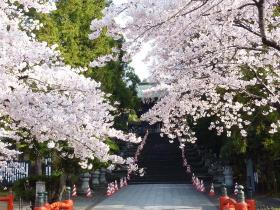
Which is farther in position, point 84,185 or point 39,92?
point 84,185

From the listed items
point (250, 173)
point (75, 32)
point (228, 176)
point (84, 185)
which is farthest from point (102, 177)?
point (75, 32)

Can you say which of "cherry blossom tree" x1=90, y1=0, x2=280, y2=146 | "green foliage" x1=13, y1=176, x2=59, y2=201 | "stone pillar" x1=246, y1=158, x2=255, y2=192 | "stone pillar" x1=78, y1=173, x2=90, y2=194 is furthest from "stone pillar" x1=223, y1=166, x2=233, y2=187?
"cherry blossom tree" x1=90, y1=0, x2=280, y2=146

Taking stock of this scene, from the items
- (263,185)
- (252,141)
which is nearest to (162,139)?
(263,185)

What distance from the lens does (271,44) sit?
23.4 feet

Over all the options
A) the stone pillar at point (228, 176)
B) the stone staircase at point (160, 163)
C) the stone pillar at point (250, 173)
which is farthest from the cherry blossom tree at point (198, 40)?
the stone staircase at point (160, 163)

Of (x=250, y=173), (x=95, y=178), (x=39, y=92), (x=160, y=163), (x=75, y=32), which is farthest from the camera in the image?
(x=160, y=163)

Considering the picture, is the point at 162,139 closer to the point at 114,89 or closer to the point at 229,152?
the point at 114,89

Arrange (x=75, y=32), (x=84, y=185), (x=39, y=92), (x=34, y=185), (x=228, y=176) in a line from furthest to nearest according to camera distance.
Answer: (x=84, y=185)
(x=228, y=176)
(x=75, y=32)
(x=34, y=185)
(x=39, y=92)

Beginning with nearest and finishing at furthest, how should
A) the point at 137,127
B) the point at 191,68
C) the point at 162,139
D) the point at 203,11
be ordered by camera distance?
the point at 203,11 < the point at 191,68 < the point at 162,139 < the point at 137,127

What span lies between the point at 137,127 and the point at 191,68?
4356 centimetres

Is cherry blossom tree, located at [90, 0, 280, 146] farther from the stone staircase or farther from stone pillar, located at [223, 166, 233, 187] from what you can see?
the stone staircase

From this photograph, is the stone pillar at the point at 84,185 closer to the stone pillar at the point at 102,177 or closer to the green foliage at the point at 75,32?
the green foliage at the point at 75,32

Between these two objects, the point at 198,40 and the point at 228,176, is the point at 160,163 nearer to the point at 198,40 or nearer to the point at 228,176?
the point at 228,176

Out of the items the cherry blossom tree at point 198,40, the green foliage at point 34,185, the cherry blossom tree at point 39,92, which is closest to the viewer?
the cherry blossom tree at point 198,40
